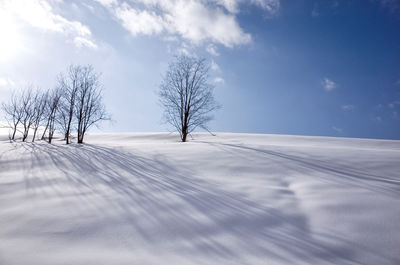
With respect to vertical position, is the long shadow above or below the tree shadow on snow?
above

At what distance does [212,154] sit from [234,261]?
3.86 m

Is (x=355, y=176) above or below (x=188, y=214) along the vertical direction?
above

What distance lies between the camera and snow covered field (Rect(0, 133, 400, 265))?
1.85 meters

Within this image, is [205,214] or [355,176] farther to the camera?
[355,176]

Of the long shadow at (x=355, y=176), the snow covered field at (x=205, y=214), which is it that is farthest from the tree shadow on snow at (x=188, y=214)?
the long shadow at (x=355, y=176)

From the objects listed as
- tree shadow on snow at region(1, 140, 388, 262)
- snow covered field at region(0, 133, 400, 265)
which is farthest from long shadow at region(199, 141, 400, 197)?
tree shadow on snow at region(1, 140, 388, 262)

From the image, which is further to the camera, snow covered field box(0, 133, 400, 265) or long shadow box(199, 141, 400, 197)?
long shadow box(199, 141, 400, 197)

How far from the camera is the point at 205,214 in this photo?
2543 millimetres

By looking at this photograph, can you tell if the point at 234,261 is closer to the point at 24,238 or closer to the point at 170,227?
the point at 170,227

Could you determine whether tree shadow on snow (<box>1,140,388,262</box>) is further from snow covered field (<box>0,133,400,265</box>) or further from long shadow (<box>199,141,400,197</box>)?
long shadow (<box>199,141,400,197</box>)

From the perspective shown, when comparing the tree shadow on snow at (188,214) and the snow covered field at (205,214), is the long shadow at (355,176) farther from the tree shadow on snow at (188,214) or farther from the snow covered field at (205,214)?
the tree shadow on snow at (188,214)

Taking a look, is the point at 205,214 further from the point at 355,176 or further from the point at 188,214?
the point at 355,176

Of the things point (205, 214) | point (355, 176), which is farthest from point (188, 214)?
point (355, 176)

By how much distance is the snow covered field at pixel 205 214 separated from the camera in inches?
73.0
